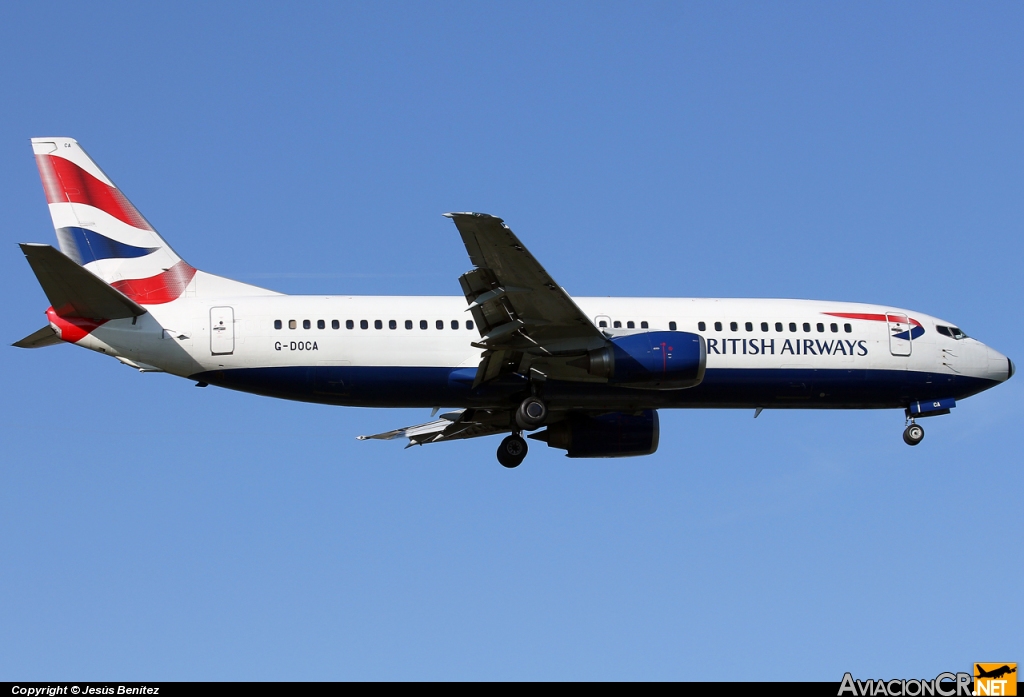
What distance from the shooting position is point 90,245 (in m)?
36.4

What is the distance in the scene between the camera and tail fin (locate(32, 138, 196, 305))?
3606 centimetres

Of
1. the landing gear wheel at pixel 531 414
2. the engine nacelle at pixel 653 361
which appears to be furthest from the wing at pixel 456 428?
A: the engine nacelle at pixel 653 361

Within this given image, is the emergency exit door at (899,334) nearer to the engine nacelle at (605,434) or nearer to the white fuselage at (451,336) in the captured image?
the white fuselage at (451,336)

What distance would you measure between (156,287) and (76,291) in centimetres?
306

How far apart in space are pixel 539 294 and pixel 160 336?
939cm

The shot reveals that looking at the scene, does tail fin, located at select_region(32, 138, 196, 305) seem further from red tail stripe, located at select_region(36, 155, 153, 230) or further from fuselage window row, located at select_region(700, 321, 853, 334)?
fuselage window row, located at select_region(700, 321, 853, 334)

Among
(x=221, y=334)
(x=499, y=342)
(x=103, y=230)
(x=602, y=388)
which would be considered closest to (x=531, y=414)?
(x=602, y=388)

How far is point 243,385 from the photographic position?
35062mm

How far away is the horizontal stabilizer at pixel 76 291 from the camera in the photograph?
3180 cm

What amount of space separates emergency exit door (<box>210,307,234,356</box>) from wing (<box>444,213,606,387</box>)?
20.0ft

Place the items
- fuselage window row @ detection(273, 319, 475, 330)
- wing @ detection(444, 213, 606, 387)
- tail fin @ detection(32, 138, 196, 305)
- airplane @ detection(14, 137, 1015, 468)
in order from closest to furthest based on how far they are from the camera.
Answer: wing @ detection(444, 213, 606, 387), airplane @ detection(14, 137, 1015, 468), fuselage window row @ detection(273, 319, 475, 330), tail fin @ detection(32, 138, 196, 305)

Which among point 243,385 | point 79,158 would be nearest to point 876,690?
point 243,385

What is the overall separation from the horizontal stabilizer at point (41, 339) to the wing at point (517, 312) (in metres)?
10.3

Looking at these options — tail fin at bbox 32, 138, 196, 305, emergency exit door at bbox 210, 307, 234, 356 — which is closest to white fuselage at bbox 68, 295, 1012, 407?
emergency exit door at bbox 210, 307, 234, 356
